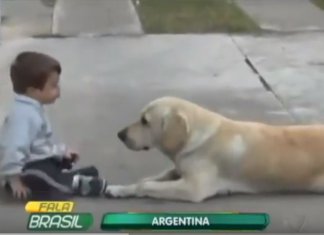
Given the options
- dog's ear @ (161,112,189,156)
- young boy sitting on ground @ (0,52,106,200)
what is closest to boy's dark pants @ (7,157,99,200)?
young boy sitting on ground @ (0,52,106,200)

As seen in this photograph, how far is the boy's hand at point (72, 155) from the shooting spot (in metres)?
4.06

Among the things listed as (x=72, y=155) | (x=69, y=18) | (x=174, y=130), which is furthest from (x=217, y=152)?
(x=69, y=18)

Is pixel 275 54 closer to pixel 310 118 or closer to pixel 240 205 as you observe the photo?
pixel 310 118

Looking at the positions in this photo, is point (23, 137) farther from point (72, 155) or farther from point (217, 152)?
point (217, 152)

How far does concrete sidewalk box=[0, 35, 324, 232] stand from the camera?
4.00 metres

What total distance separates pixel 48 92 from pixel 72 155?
20 cm

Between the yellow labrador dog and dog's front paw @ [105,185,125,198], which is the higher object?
the yellow labrador dog

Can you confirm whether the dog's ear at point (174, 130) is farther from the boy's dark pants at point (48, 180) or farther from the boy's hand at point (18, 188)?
the boy's hand at point (18, 188)

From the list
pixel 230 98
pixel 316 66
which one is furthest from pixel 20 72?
pixel 316 66

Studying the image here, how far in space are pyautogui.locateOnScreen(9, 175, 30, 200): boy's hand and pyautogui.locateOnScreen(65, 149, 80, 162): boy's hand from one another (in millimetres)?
154

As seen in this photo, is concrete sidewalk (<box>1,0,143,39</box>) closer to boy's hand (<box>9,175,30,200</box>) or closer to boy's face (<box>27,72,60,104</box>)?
boy's face (<box>27,72,60,104</box>)

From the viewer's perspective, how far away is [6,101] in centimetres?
424

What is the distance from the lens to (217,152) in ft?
13.1

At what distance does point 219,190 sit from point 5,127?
621 mm
